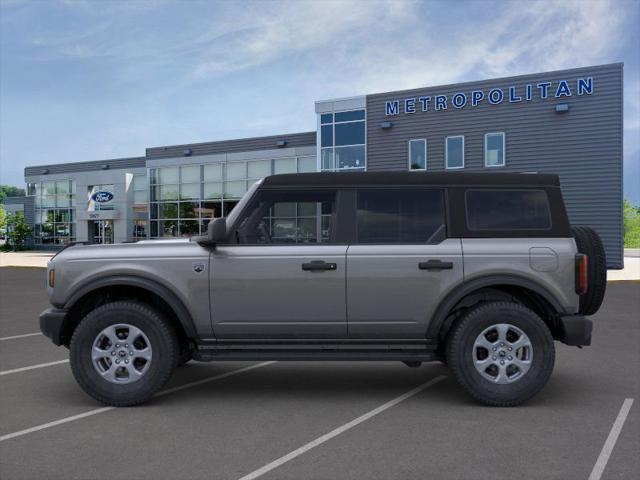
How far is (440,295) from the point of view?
5.09 metres

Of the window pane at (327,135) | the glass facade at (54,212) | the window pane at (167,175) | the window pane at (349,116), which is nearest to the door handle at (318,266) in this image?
the window pane at (349,116)

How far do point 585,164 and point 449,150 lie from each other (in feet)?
18.2

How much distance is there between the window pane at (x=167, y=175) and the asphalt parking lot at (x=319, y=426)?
31.9 meters

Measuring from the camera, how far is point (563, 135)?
23891 millimetres

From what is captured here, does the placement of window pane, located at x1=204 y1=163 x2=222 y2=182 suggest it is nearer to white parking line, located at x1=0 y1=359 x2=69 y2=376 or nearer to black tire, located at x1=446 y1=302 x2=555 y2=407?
white parking line, located at x1=0 y1=359 x2=69 y2=376

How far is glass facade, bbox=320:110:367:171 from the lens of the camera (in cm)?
2802

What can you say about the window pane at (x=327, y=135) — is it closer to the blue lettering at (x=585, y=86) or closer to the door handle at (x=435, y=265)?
the blue lettering at (x=585, y=86)

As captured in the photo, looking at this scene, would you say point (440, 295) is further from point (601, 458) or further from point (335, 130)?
point (335, 130)

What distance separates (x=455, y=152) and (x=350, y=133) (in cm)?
511

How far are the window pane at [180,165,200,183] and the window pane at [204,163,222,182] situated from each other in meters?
0.63

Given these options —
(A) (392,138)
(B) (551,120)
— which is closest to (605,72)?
(B) (551,120)

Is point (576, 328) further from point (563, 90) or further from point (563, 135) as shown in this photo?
point (563, 90)

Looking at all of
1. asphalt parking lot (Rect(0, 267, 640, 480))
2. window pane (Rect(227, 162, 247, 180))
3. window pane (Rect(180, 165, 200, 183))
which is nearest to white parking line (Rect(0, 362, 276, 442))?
asphalt parking lot (Rect(0, 267, 640, 480))

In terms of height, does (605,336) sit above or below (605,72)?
below
